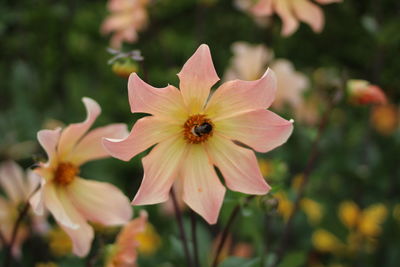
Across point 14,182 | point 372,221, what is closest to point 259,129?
point 14,182

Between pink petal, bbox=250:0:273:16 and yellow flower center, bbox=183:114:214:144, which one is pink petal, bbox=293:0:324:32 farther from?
yellow flower center, bbox=183:114:214:144

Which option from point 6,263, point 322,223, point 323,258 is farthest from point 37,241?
point 323,258

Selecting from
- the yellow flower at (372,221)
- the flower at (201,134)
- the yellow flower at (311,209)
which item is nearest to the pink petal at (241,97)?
the flower at (201,134)

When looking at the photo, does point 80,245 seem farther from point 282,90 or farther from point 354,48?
point 354,48


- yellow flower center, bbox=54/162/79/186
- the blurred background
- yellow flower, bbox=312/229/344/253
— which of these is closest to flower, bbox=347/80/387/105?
the blurred background

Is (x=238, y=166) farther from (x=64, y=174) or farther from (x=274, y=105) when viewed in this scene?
(x=274, y=105)

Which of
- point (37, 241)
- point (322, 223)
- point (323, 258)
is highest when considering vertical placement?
point (37, 241)
